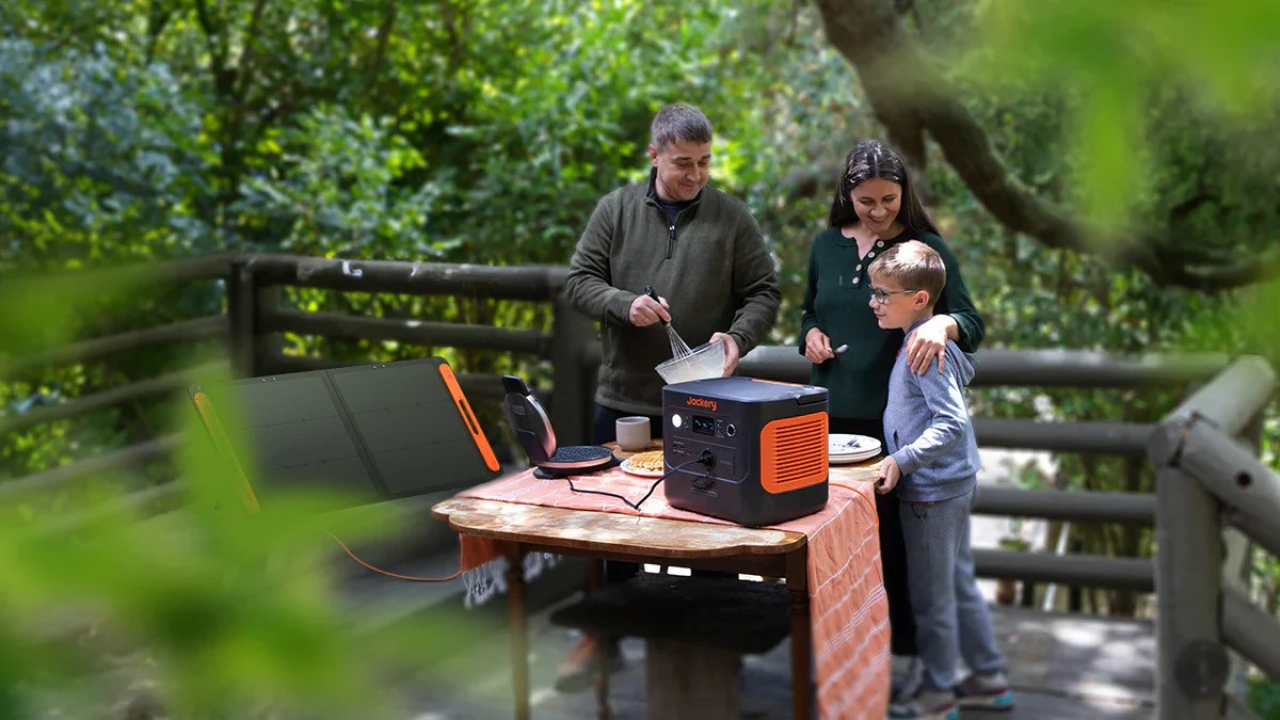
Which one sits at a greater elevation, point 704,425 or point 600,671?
point 704,425

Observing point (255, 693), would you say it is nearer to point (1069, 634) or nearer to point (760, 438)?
point (760, 438)

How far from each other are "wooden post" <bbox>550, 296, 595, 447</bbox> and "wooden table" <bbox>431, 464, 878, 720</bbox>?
4.71 feet

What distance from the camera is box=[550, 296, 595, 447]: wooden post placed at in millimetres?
3629

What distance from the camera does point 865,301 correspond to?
7.24 ft

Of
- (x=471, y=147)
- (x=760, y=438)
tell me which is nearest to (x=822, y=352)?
(x=760, y=438)

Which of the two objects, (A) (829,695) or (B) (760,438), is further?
(A) (829,695)

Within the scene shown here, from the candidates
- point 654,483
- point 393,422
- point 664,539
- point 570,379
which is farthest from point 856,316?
point 570,379

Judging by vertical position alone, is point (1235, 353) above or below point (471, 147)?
below

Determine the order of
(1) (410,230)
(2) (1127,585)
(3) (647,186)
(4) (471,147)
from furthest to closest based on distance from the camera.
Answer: (4) (471,147), (1) (410,230), (2) (1127,585), (3) (647,186)

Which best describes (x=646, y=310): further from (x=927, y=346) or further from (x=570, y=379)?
(x=570, y=379)

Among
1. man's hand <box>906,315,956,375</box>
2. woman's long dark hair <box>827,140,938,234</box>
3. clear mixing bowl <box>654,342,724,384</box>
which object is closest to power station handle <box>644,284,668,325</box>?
clear mixing bowl <box>654,342,724,384</box>

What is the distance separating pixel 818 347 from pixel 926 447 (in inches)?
11.6

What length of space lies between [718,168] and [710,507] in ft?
12.8

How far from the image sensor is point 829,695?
205 centimetres
